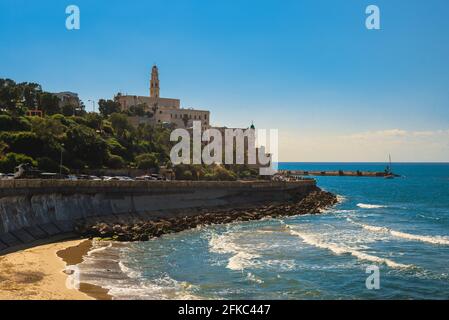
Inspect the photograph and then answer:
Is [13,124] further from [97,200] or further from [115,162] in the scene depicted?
[97,200]

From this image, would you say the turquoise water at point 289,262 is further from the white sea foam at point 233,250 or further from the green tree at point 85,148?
the green tree at point 85,148

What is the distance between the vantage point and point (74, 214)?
4462 cm

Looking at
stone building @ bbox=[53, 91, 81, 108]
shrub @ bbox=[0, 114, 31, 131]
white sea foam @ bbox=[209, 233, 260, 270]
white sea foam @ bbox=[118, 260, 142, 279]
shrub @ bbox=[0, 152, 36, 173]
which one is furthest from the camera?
stone building @ bbox=[53, 91, 81, 108]

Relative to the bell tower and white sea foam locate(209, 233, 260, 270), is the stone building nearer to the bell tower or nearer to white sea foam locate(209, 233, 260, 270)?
the bell tower

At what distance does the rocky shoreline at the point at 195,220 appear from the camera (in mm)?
42031

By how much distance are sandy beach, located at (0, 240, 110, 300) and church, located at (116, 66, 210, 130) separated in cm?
9914

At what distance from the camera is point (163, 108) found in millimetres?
141625

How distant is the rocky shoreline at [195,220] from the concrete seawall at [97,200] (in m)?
1.79

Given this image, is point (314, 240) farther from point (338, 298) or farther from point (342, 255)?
point (338, 298)

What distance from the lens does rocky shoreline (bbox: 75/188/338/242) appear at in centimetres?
4203

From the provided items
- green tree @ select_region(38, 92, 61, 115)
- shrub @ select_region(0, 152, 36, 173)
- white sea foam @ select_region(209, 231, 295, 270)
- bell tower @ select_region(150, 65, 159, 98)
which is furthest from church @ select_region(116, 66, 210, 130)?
white sea foam @ select_region(209, 231, 295, 270)

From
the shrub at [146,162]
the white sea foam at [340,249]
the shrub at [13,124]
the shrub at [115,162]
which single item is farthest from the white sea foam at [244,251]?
the shrub at [13,124]

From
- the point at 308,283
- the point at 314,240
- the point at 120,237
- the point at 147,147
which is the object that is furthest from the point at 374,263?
the point at 147,147

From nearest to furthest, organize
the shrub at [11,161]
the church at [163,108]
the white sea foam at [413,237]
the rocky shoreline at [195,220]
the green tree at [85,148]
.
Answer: the rocky shoreline at [195,220], the white sea foam at [413,237], the shrub at [11,161], the green tree at [85,148], the church at [163,108]
